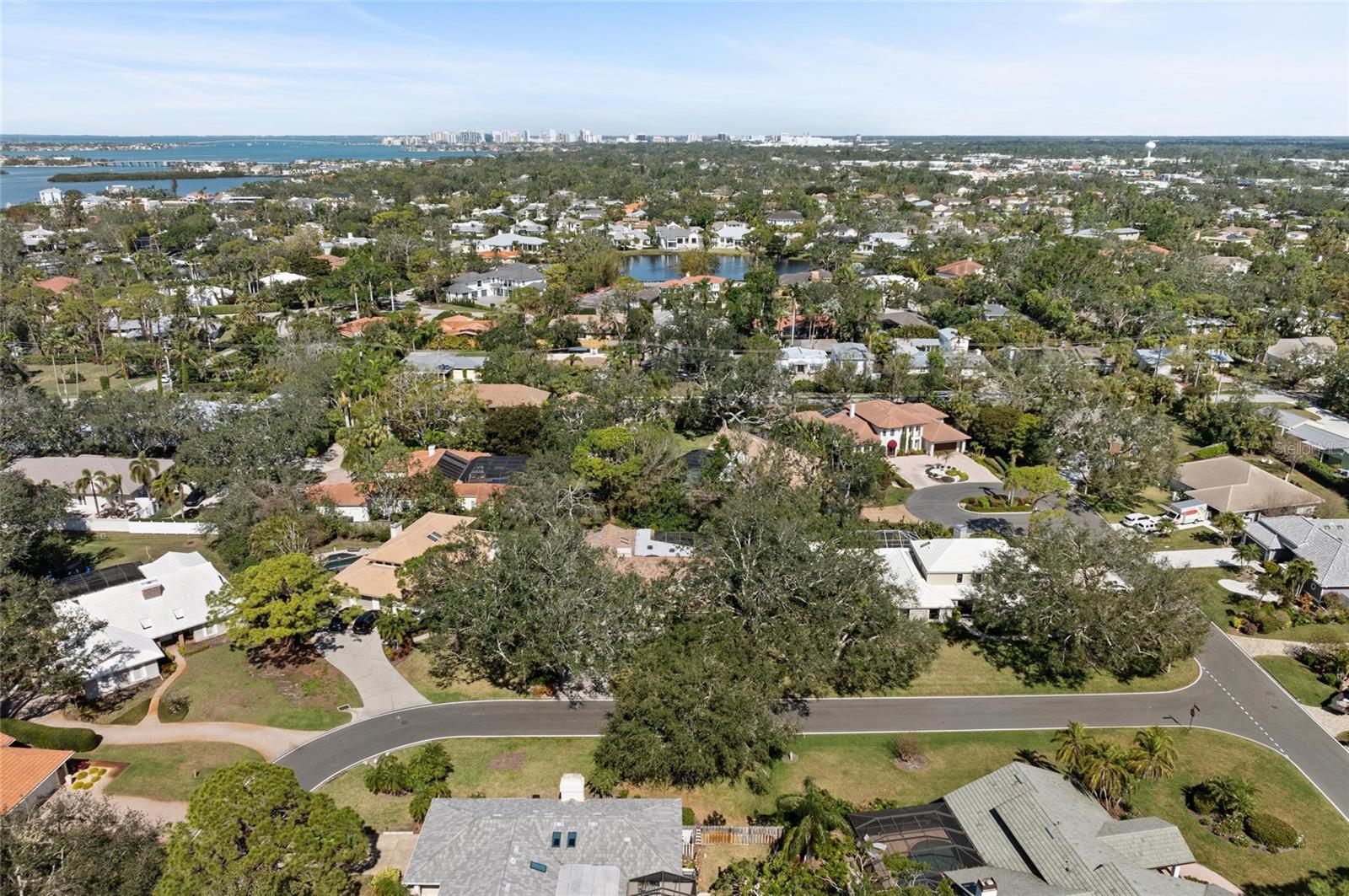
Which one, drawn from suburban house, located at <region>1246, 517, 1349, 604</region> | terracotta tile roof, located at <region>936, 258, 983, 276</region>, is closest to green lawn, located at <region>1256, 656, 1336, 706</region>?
suburban house, located at <region>1246, 517, 1349, 604</region>

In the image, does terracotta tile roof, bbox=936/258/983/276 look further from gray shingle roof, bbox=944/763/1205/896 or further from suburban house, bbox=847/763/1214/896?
suburban house, bbox=847/763/1214/896

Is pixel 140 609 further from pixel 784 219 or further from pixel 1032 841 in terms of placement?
pixel 784 219

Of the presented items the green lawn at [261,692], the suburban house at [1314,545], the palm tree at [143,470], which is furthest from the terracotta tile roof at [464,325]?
the suburban house at [1314,545]

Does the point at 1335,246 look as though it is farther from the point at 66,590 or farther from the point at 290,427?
the point at 66,590

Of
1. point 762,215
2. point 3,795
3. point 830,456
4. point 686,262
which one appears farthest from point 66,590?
point 762,215

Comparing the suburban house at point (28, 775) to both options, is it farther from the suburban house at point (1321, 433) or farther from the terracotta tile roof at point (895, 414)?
the suburban house at point (1321, 433)
